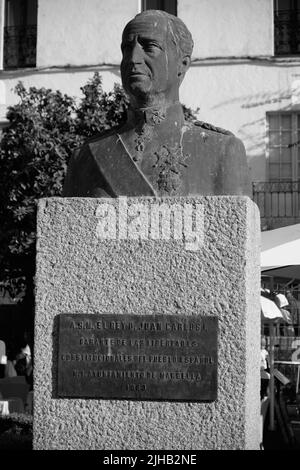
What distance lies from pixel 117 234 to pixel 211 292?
53cm

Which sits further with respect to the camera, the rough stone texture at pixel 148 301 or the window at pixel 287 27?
the window at pixel 287 27

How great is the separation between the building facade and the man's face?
1252 cm

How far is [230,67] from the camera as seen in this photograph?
58.6 feet

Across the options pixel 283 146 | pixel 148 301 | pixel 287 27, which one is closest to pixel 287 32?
pixel 287 27

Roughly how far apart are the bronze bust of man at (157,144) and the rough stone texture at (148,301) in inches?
9.8

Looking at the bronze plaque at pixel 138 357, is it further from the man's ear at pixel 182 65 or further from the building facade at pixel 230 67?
the building facade at pixel 230 67

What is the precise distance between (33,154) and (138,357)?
9.12 meters

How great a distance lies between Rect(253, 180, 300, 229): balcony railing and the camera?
57.4ft

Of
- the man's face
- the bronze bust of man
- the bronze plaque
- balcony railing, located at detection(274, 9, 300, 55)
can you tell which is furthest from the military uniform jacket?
balcony railing, located at detection(274, 9, 300, 55)

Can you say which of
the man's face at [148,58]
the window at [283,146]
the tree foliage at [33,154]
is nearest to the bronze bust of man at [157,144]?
the man's face at [148,58]

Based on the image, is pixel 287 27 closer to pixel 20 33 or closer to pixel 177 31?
pixel 20 33

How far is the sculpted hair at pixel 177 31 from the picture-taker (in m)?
4.93

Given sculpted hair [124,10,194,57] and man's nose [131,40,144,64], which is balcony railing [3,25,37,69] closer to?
sculpted hair [124,10,194,57]
